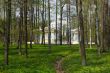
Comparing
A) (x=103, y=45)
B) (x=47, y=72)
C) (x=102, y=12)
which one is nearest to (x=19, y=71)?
(x=47, y=72)

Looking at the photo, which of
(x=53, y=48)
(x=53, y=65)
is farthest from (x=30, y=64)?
(x=53, y=48)

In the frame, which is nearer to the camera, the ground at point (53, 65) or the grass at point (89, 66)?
the grass at point (89, 66)

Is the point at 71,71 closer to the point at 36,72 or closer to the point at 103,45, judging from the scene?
the point at 36,72

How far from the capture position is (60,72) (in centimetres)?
2161

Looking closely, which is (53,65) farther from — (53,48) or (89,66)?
(53,48)

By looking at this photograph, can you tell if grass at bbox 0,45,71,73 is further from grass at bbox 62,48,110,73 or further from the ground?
grass at bbox 62,48,110,73

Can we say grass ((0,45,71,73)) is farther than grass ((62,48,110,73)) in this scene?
Yes

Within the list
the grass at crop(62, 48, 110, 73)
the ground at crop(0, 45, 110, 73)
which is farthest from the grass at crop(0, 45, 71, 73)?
the grass at crop(62, 48, 110, 73)

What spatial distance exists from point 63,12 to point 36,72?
62989 millimetres

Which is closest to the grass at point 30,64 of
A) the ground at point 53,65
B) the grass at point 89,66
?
the ground at point 53,65

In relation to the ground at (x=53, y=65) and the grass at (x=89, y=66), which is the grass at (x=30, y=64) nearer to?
the ground at (x=53, y=65)

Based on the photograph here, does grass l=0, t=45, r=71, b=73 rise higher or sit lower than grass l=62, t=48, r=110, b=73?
higher

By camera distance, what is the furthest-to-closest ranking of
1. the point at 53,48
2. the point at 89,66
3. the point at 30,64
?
the point at 53,48
the point at 30,64
the point at 89,66

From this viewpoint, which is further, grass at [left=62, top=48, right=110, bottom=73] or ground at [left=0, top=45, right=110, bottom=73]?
ground at [left=0, top=45, right=110, bottom=73]
